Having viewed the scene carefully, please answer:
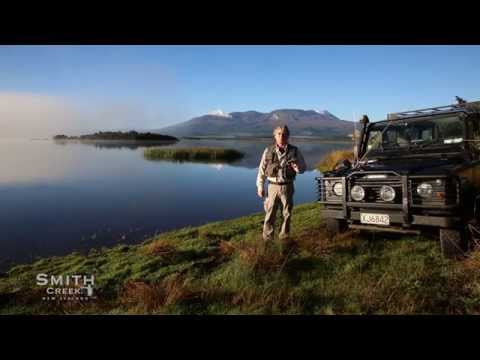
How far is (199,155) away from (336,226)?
74.3ft

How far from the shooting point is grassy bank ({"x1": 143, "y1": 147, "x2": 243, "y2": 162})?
25750 mm

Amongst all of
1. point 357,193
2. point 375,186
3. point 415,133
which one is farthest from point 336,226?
point 415,133

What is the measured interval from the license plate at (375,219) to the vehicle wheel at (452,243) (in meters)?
0.64

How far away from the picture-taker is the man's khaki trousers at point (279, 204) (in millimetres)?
4508

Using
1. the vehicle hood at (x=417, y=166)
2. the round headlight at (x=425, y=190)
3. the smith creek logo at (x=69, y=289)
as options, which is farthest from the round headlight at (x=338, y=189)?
the smith creek logo at (x=69, y=289)

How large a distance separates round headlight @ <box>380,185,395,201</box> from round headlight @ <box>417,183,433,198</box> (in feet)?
1.00

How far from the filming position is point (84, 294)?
3525mm

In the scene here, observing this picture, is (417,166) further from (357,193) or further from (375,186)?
(357,193)

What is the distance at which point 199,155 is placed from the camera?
26.5 meters

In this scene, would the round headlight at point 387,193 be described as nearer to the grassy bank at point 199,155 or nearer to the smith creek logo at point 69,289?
the smith creek logo at point 69,289
